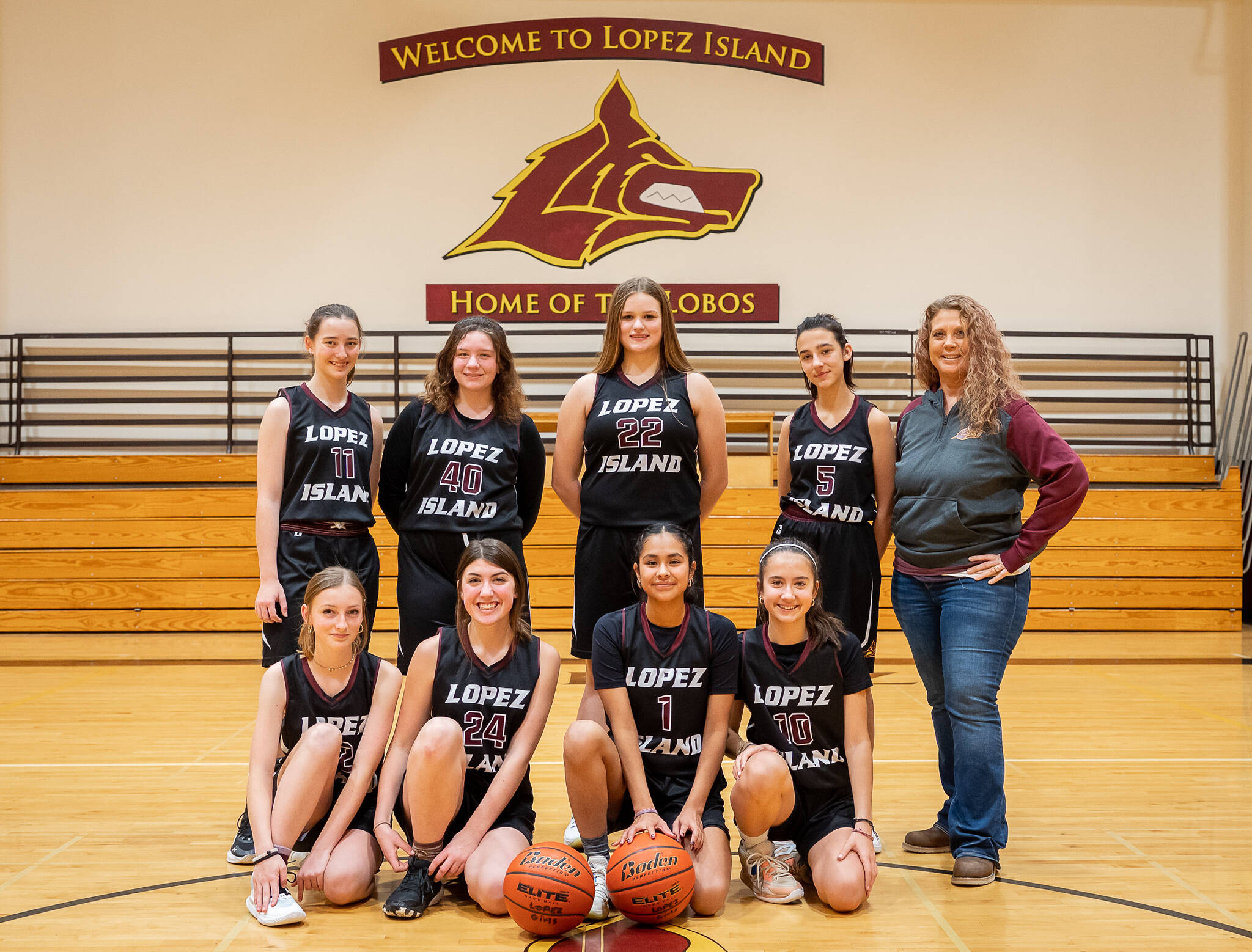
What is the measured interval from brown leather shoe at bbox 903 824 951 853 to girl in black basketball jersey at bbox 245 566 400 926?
1486 millimetres

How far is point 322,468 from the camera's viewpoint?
2928mm

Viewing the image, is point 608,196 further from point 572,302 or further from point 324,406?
point 324,406

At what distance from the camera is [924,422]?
279 cm

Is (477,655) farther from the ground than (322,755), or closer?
farther from the ground

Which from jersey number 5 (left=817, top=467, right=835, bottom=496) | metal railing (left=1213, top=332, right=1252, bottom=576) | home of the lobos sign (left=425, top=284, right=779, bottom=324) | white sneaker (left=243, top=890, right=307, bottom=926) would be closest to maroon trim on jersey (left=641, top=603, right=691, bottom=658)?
jersey number 5 (left=817, top=467, right=835, bottom=496)

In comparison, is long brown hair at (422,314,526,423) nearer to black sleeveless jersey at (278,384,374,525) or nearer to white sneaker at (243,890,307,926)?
black sleeveless jersey at (278,384,374,525)

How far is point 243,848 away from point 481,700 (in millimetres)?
842

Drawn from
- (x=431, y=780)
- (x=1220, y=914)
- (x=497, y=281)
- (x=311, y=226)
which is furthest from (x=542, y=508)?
(x=1220, y=914)

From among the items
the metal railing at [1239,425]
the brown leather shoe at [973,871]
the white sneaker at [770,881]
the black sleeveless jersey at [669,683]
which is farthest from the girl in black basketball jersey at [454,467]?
the metal railing at [1239,425]

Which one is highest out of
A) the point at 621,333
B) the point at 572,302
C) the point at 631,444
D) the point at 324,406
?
the point at 572,302

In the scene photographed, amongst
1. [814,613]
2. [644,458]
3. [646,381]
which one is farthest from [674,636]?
[646,381]

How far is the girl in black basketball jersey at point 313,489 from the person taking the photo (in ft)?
9.44

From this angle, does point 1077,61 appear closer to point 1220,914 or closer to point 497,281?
point 497,281

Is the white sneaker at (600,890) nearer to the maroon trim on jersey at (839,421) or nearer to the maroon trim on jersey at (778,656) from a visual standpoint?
the maroon trim on jersey at (778,656)
